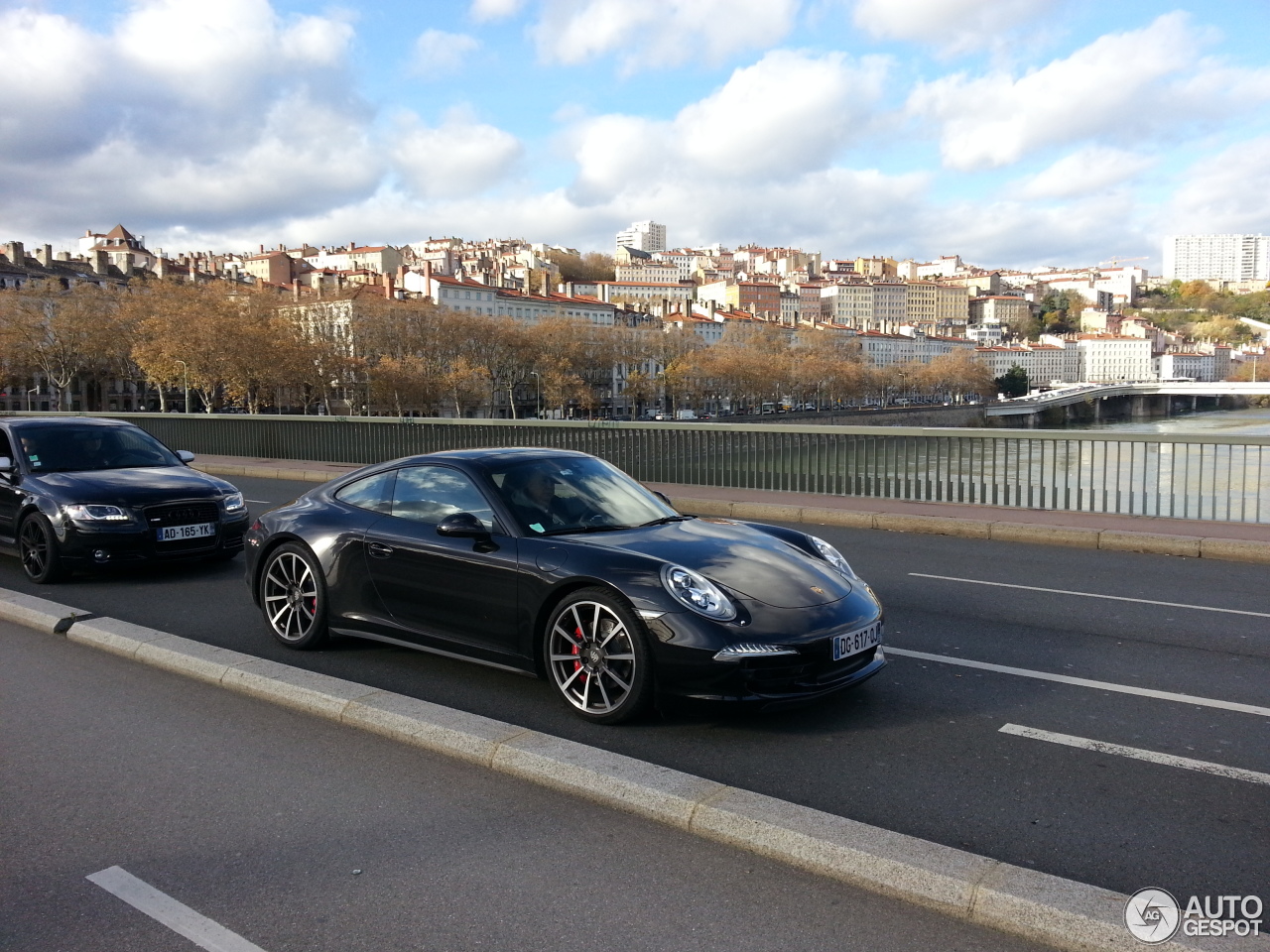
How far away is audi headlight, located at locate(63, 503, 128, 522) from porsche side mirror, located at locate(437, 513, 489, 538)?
4839 millimetres

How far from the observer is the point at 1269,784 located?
14.0 feet

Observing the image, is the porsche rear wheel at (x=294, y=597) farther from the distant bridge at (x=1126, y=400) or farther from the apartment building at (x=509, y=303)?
the distant bridge at (x=1126, y=400)

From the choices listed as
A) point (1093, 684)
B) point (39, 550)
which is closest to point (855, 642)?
point (1093, 684)

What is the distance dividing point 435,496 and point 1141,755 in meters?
3.95

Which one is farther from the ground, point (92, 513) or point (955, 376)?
point (955, 376)

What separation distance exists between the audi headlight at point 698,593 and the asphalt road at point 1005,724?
0.55 m

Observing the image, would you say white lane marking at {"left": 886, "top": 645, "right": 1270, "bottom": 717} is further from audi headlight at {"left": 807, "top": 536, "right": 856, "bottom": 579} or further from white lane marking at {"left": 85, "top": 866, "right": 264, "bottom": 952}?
white lane marking at {"left": 85, "top": 866, "right": 264, "bottom": 952}

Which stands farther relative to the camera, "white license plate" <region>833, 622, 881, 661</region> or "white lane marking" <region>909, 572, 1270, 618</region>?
"white lane marking" <region>909, 572, 1270, 618</region>

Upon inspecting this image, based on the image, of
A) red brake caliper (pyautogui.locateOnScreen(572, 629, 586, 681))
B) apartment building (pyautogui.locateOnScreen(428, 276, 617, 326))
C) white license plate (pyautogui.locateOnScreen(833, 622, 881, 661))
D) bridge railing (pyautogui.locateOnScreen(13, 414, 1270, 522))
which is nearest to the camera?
white license plate (pyautogui.locateOnScreen(833, 622, 881, 661))

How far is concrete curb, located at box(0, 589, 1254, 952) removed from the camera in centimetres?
312

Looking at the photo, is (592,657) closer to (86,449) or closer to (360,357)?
(86,449)

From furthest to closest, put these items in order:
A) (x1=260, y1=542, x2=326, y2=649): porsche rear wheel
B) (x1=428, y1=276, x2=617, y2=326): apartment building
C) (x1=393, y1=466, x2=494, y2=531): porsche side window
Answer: (x1=428, y1=276, x2=617, y2=326): apartment building, (x1=260, y1=542, x2=326, y2=649): porsche rear wheel, (x1=393, y1=466, x2=494, y2=531): porsche side window

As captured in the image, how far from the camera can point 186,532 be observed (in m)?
9.36

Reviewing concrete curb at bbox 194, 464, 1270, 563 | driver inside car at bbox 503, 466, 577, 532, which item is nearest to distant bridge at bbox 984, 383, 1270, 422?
concrete curb at bbox 194, 464, 1270, 563
